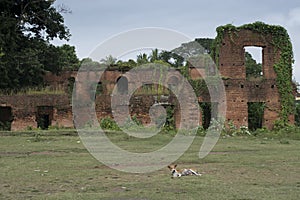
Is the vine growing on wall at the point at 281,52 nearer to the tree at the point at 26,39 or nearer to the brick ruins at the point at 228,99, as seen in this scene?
the brick ruins at the point at 228,99

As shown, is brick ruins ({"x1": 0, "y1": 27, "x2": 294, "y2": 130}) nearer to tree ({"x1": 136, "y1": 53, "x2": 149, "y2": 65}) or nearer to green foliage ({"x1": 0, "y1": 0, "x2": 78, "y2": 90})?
green foliage ({"x1": 0, "y1": 0, "x2": 78, "y2": 90})

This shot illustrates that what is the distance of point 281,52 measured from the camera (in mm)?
25750

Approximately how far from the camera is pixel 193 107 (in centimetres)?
2434

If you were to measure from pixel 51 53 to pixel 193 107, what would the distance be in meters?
11.5

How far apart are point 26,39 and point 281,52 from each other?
16098mm

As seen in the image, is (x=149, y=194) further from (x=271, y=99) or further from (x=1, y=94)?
(x=1, y=94)

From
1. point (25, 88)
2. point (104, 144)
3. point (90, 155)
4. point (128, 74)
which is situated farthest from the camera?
point (128, 74)

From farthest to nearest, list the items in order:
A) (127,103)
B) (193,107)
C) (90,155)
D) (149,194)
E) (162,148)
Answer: (127,103), (193,107), (162,148), (90,155), (149,194)

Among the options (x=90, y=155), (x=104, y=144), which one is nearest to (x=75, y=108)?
(x=104, y=144)

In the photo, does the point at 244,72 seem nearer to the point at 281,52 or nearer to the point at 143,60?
the point at 281,52

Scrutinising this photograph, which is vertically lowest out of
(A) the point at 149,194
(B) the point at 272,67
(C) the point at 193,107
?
(A) the point at 149,194

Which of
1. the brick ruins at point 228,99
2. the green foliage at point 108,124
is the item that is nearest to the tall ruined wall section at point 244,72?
the brick ruins at point 228,99

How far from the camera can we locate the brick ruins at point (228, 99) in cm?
2466

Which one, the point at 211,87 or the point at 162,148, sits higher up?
the point at 211,87
